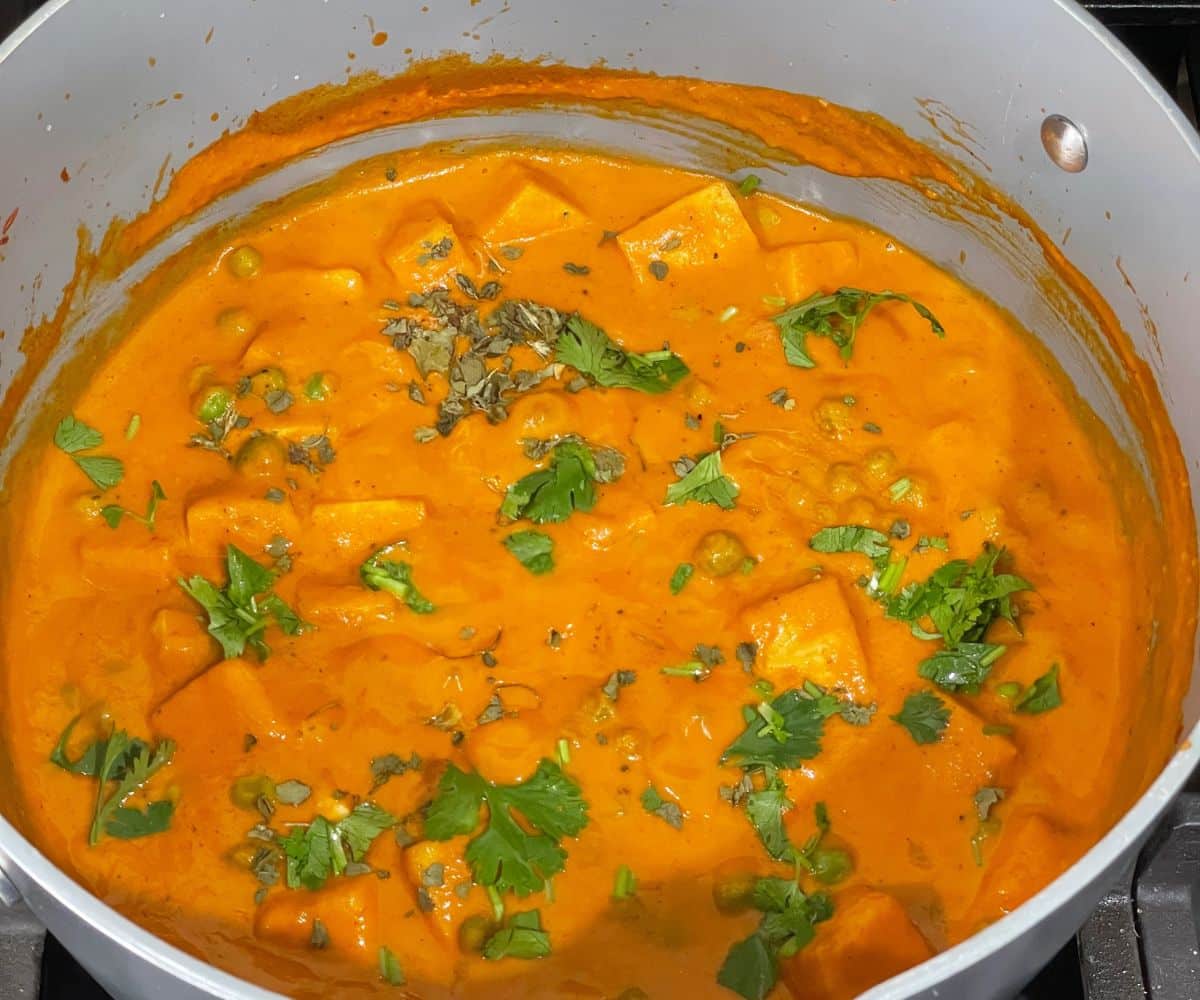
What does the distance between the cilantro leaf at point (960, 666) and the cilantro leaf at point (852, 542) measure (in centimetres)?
24

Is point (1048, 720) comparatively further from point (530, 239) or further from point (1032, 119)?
point (530, 239)

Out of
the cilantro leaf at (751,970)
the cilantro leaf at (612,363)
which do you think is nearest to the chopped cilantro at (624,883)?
the cilantro leaf at (751,970)

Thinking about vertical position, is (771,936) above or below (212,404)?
below

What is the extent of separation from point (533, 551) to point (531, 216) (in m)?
0.87

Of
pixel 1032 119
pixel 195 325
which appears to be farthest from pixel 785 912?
pixel 195 325

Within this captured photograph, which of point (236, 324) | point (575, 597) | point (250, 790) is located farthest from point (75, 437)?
point (575, 597)

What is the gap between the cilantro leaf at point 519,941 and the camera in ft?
8.59

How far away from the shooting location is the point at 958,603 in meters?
2.95

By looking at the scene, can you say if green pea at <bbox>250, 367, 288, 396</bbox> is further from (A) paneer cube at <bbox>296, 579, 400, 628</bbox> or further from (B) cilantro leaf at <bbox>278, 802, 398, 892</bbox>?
(B) cilantro leaf at <bbox>278, 802, 398, 892</bbox>

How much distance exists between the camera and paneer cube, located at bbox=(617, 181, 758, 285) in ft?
10.8

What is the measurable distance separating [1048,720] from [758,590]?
0.65 meters

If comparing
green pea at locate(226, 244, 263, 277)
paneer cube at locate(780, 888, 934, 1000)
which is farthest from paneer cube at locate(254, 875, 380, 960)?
green pea at locate(226, 244, 263, 277)

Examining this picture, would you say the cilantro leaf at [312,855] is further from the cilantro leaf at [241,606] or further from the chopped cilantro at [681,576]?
the chopped cilantro at [681,576]

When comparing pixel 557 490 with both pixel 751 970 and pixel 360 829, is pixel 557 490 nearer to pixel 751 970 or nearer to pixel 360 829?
pixel 360 829
